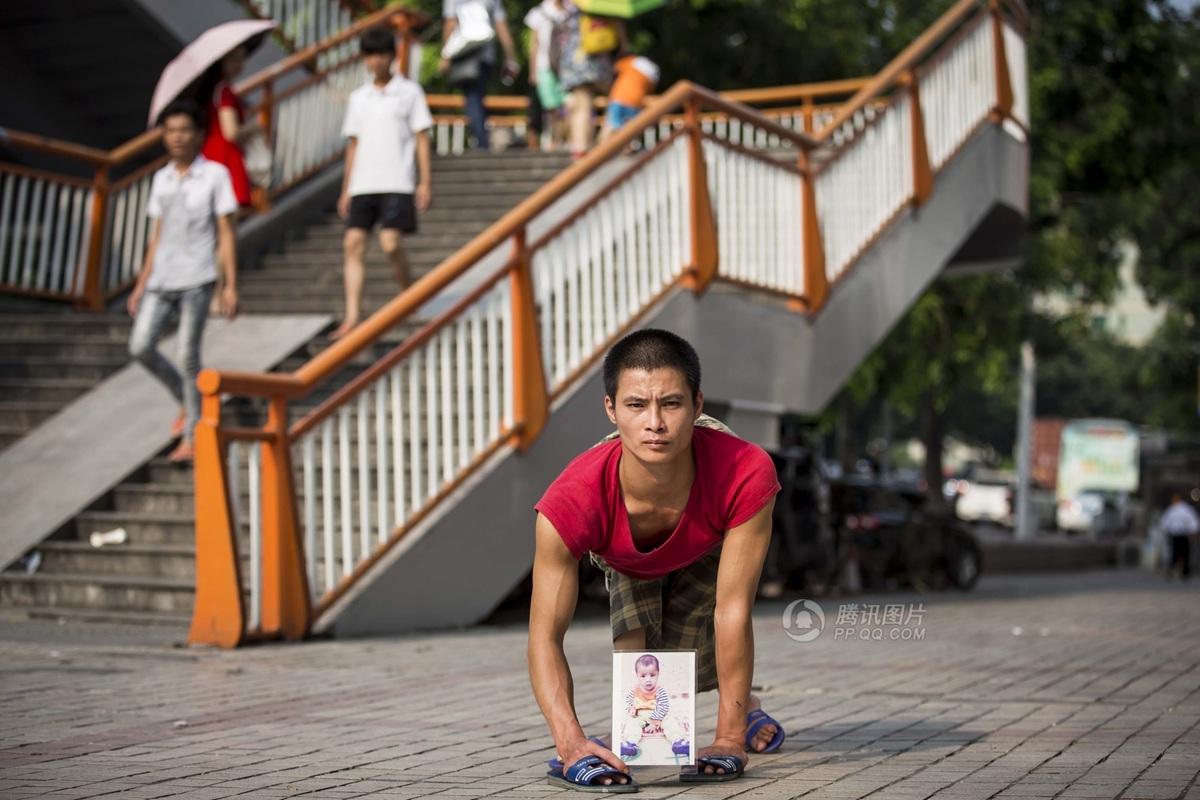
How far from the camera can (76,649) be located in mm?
8352

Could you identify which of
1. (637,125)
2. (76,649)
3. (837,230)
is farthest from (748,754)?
(837,230)

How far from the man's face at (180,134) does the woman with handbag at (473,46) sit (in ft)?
19.5

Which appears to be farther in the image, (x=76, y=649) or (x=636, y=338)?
(x=76, y=649)

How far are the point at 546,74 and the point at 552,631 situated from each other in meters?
12.3

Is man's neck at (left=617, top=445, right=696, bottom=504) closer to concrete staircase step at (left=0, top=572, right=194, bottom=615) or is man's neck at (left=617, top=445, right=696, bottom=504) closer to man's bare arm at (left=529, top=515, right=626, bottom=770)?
man's bare arm at (left=529, top=515, right=626, bottom=770)

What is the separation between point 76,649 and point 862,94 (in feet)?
25.7

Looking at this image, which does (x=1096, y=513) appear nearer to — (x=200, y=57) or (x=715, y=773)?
(x=200, y=57)

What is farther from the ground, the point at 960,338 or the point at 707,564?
the point at 960,338

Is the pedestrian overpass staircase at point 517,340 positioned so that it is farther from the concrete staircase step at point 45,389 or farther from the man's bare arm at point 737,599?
the man's bare arm at point 737,599

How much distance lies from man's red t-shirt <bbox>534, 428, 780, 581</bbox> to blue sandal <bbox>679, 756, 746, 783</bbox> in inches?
22.1

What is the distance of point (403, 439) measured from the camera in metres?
9.91

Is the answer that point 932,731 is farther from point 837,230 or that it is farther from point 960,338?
point 960,338

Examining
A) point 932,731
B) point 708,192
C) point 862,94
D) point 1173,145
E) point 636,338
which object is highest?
point 1173,145

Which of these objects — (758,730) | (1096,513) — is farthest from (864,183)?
(1096,513)
